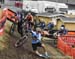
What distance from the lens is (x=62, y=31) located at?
24.4 metres

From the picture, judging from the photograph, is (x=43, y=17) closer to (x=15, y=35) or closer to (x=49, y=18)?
(x=49, y=18)

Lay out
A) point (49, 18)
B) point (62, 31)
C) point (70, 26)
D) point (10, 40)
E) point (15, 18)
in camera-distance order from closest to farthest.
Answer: point (10, 40) < point (15, 18) < point (62, 31) < point (70, 26) < point (49, 18)

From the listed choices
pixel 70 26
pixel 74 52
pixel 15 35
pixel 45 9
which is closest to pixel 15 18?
pixel 15 35

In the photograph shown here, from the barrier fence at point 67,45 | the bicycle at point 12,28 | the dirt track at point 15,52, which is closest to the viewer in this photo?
the dirt track at point 15,52

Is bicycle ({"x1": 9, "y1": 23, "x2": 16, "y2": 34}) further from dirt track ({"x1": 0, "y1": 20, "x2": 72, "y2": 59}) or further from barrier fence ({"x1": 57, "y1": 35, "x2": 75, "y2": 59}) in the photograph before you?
barrier fence ({"x1": 57, "y1": 35, "x2": 75, "y2": 59})

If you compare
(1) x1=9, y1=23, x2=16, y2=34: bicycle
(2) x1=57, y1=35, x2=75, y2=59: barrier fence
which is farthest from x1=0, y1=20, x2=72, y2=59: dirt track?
(2) x1=57, y1=35, x2=75, y2=59: barrier fence

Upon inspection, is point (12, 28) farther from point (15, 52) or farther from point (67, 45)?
point (15, 52)

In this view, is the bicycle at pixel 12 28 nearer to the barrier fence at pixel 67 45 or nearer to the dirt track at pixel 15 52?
the dirt track at pixel 15 52

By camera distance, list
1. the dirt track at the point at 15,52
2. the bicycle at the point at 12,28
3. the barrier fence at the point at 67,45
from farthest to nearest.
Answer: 1. the bicycle at the point at 12,28
2. the barrier fence at the point at 67,45
3. the dirt track at the point at 15,52

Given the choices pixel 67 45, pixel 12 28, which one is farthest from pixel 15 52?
pixel 12 28

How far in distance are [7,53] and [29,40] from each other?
4.62 meters

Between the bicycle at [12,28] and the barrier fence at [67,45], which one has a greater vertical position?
the bicycle at [12,28]

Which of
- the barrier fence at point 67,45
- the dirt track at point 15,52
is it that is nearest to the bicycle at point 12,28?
the dirt track at point 15,52

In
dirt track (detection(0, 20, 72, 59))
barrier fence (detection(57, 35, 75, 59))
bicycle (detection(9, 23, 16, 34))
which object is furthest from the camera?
bicycle (detection(9, 23, 16, 34))
